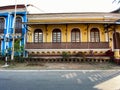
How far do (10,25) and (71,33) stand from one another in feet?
25.6

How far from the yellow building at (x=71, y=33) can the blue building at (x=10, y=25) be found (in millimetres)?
872

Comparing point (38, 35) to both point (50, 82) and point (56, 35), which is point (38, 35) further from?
point (50, 82)

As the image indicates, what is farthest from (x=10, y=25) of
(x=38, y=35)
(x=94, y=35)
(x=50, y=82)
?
(x=50, y=82)

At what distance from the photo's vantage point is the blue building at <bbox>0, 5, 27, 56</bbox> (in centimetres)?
2575

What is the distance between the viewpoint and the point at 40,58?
77.9ft

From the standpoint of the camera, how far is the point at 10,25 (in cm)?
2619

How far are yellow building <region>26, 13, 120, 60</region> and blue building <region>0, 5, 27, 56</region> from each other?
0.87 metres

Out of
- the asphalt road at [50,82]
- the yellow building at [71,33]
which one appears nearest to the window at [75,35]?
the yellow building at [71,33]

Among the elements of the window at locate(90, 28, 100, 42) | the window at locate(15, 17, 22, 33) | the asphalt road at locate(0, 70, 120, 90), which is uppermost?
the window at locate(15, 17, 22, 33)

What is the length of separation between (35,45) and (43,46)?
37.4 inches

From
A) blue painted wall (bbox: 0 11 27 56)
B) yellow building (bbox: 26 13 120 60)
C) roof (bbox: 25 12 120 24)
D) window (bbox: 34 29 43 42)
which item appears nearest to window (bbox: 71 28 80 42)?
yellow building (bbox: 26 13 120 60)

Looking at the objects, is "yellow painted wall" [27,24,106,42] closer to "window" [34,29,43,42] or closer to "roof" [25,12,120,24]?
"window" [34,29,43,42]

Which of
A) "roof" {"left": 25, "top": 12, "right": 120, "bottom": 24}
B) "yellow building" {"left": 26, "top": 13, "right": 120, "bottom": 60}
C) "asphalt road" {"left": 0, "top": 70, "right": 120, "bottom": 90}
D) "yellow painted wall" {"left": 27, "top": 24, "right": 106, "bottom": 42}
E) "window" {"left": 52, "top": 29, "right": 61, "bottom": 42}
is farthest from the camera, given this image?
"window" {"left": 52, "top": 29, "right": 61, "bottom": 42}

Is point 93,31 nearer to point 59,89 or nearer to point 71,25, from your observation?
point 71,25
